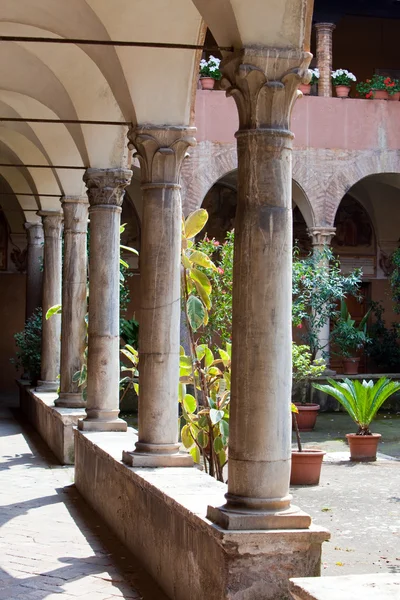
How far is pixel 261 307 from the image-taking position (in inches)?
165

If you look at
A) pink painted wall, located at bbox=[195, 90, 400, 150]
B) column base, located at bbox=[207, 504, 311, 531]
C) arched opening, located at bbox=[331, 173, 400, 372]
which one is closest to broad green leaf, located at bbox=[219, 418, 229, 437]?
column base, located at bbox=[207, 504, 311, 531]

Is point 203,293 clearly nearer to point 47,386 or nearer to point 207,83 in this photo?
point 47,386

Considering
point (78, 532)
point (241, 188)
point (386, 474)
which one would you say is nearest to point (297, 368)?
point (386, 474)

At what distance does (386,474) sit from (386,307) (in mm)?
9828

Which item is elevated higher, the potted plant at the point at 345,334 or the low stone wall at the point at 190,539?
the potted plant at the point at 345,334

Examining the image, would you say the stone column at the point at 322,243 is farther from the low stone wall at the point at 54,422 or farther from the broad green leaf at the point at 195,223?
the broad green leaf at the point at 195,223

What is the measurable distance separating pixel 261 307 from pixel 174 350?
2056mm

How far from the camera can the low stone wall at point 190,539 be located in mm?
3910

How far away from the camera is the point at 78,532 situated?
21.6 feet

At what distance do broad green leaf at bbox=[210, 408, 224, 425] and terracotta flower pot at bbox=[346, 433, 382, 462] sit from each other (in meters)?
4.30

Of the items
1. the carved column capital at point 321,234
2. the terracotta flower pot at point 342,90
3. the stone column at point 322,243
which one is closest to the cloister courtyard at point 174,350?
the stone column at point 322,243

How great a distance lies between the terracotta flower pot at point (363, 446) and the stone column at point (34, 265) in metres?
6.31

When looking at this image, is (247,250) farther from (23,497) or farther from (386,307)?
(386,307)

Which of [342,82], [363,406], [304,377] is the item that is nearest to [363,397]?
[363,406]
